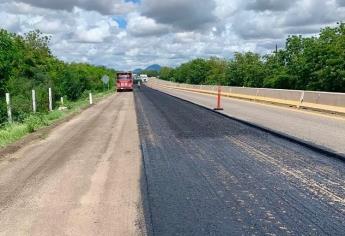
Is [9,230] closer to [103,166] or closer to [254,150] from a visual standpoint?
[103,166]

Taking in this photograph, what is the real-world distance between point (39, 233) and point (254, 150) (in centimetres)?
669

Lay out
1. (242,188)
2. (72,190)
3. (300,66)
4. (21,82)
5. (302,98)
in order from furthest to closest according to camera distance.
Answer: (300,66)
(21,82)
(302,98)
(72,190)
(242,188)

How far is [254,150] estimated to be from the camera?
11305mm

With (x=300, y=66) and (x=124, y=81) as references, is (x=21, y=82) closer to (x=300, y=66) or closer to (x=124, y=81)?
(x=300, y=66)

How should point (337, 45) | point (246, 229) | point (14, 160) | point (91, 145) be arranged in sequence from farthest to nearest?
point (337, 45), point (91, 145), point (14, 160), point (246, 229)

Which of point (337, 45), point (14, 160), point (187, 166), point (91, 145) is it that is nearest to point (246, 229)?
point (187, 166)

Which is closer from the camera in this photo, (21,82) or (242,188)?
(242,188)

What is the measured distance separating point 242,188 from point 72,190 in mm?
2620

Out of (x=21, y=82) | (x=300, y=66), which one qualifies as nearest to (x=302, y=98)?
(x=21, y=82)

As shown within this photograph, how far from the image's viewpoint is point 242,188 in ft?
24.5

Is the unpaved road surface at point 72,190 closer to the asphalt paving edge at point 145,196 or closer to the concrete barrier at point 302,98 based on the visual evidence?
the asphalt paving edge at point 145,196

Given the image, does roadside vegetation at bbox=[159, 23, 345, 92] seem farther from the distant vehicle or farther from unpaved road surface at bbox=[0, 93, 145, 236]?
unpaved road surface at bbox=[0, 93, 145, 236]

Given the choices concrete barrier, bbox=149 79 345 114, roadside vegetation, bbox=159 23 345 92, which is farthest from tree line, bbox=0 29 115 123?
roadside vegetation, bbox=159 23 345 92

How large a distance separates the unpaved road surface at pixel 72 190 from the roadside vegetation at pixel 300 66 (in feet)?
101
